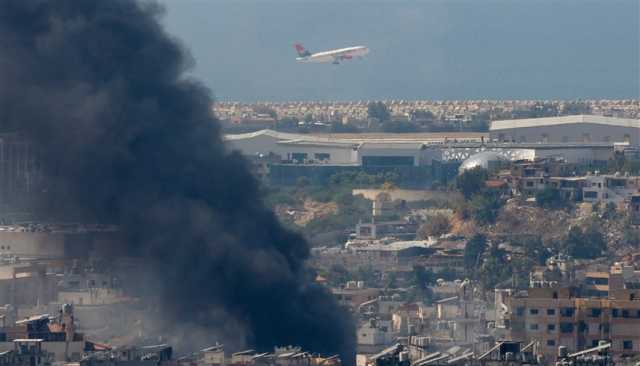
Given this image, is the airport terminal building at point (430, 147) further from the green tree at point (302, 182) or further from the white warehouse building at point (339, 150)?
the green tree at point (302, 182)

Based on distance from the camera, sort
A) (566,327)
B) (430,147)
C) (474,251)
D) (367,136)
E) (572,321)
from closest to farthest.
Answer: (566,327)
(572,321)
(474,251)
(430,147)
(367,136)

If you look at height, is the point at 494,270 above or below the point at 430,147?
below

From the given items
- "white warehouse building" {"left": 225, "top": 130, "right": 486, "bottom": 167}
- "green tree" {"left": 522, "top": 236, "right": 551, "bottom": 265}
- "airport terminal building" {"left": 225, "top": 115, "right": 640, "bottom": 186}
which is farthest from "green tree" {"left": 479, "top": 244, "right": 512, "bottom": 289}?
"white warehouse building" {"left": 225, "top": 130, "right": 486, "bottom": 167}

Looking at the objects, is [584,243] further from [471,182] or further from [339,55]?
[339,55]

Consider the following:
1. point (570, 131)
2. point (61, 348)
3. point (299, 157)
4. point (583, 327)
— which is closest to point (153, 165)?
point (583, 327)

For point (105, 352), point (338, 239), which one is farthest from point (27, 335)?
point (338, 239)

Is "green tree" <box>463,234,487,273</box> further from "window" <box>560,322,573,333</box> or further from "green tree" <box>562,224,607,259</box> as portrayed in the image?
"window" <box>560,322,573,333</box>
